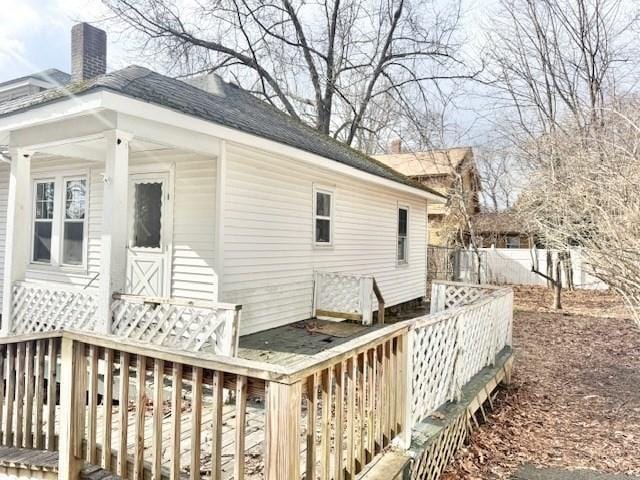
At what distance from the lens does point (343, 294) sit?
28.2ft

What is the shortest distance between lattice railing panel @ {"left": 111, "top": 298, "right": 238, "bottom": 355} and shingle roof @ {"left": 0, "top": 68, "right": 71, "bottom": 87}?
9.57 metres

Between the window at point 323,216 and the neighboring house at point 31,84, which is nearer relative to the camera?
the window at point 323,216

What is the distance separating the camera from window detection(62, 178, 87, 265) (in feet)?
27.0

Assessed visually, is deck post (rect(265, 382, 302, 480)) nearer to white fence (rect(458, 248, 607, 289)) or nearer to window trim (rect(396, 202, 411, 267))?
window trim (rect(396, 202, 411, 267))

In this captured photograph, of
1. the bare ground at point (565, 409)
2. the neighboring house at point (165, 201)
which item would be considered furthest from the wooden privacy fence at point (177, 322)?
the bare ground at point (565, 409)

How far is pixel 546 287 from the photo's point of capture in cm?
1920

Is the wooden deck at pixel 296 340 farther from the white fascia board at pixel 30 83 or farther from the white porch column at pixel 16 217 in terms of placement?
the white fascia board at pixel 30 83

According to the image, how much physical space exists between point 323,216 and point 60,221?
5.21 meters

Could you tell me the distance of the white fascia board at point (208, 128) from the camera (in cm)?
456

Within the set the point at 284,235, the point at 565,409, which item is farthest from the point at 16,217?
the point at 565,409

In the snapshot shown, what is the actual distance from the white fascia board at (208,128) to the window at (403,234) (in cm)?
395

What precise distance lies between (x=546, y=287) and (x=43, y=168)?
19271 mm

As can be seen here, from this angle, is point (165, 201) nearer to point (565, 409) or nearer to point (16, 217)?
point (16, 217)

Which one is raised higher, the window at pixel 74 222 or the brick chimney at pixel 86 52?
the brick chimney at pixel 86 52
